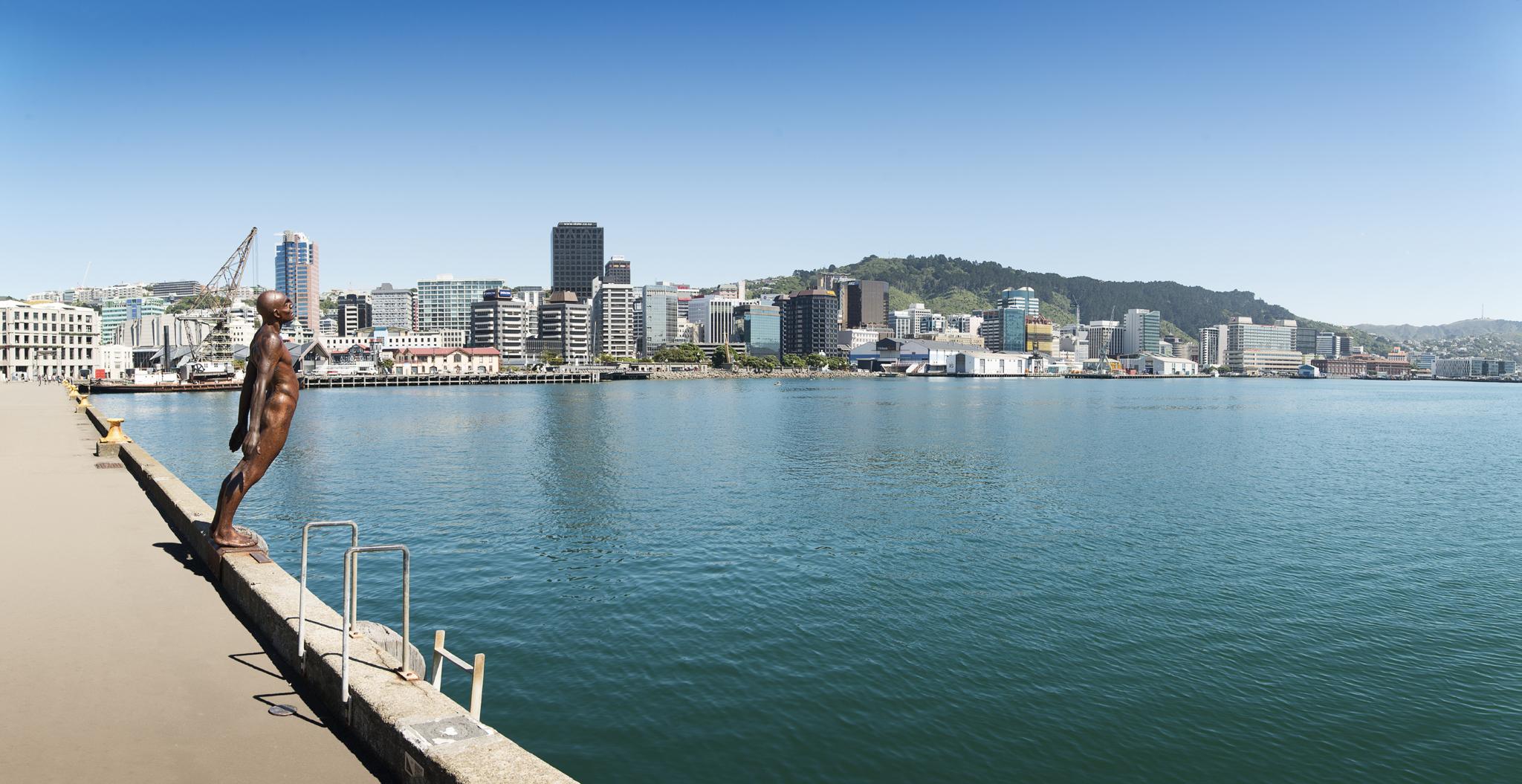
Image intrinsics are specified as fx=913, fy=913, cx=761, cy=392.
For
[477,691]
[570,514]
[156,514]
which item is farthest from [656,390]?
[477,691]

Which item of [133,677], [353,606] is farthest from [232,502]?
[353,606]

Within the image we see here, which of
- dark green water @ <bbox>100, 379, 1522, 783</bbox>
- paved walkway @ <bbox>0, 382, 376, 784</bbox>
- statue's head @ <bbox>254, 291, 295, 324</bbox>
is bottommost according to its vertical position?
dark green water @ <bbox>100, 379, 1522, 783</bbox>

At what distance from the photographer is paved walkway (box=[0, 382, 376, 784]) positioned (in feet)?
25.4

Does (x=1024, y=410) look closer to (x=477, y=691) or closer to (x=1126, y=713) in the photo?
(x=1126, y=713)

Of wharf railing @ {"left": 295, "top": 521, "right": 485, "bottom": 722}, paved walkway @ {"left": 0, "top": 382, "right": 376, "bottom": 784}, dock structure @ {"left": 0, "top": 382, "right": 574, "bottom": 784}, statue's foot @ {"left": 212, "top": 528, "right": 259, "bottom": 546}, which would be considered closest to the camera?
dock structure @ {"left": 0, "top": 382, "right": 574, "bottom": 784}

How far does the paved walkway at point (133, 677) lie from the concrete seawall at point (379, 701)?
0.25 m

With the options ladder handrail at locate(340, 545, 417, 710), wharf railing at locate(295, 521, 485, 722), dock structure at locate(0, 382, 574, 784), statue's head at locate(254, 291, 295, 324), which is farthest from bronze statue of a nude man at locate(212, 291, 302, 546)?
ladder handrail at locate(340, 545, 417, 710)

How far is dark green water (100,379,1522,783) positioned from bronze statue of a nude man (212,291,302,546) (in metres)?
4.74

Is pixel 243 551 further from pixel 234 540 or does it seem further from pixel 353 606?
pixel 353 606

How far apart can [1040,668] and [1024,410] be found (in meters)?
98.6

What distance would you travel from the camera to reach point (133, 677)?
371 inches

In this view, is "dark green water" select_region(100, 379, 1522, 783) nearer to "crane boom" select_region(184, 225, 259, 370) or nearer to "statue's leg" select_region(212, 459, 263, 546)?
"statue's leg" select_region(212, 459, 263, 546)

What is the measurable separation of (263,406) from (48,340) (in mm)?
193888

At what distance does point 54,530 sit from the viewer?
1684 centimetres
